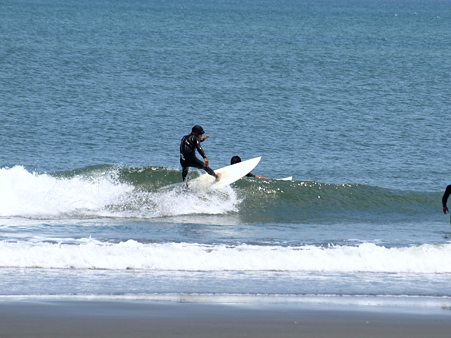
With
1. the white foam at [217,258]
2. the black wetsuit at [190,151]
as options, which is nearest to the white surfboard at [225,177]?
the black wetsuit at [190,151]

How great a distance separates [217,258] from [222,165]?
10.3m

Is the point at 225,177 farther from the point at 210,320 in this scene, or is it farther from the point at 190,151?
the point at 210,320

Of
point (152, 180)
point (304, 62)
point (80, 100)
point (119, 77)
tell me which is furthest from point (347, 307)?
point (304, 62)

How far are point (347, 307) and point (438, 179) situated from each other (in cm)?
1232

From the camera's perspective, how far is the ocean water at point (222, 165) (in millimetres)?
7711

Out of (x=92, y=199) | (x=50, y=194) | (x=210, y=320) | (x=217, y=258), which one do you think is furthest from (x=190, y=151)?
(x=210, y=320)

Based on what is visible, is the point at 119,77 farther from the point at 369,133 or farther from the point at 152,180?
the point at 152,180

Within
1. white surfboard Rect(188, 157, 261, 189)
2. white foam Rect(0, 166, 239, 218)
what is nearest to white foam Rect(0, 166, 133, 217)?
white foam Rect(0, 166, 239, 218)

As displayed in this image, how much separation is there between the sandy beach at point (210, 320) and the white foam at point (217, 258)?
1.83 m

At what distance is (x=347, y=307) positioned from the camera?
6137 mm

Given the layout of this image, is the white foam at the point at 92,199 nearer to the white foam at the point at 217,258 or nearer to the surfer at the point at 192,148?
the surfer at the point at 192,148

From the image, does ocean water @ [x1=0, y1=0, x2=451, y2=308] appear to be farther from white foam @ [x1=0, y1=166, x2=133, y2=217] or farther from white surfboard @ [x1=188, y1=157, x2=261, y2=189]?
white surfboard @ [x1=188, y1=157, x2=261, y2=189]

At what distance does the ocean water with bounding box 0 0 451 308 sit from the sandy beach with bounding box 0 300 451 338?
0.48 m

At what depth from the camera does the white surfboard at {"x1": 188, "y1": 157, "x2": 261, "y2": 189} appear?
13492 millimetres
